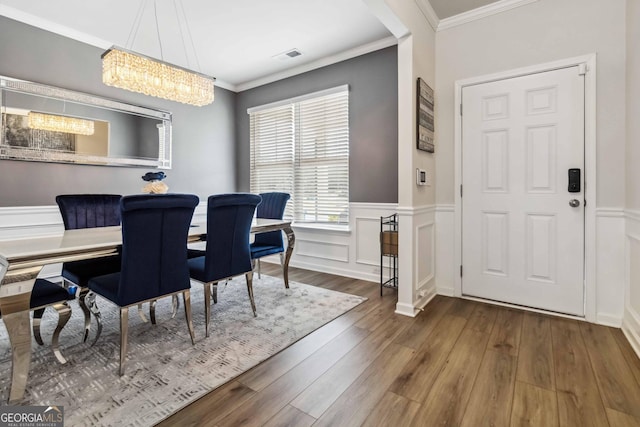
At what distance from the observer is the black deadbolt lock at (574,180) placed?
242 cm

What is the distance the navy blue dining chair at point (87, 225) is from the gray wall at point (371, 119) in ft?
8.16

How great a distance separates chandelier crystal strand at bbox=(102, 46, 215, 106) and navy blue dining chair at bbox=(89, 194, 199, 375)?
1.28 meters

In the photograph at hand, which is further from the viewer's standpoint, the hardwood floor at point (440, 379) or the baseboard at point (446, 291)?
the baseboard at point (446, 291)

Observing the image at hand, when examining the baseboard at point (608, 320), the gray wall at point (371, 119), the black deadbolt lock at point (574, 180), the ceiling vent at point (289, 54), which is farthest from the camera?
the ceiling vent at point (289, 54)

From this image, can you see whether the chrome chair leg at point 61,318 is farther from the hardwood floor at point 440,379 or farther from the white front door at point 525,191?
the white front door at point 525,191

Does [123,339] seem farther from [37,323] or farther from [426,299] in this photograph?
[426,299]

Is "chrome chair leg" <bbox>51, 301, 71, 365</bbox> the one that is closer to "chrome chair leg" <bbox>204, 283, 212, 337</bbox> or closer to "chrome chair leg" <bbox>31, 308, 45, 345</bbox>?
"chrome chair leg" <bbox>31, 308, 45, 345</bbox>

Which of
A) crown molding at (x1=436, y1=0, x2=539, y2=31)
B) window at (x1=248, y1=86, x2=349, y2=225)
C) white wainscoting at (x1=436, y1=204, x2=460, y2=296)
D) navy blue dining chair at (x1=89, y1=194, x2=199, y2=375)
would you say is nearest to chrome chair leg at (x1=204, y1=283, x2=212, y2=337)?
navy blue dining chair at (x1=89, y1=194, x2=199, y2=375)

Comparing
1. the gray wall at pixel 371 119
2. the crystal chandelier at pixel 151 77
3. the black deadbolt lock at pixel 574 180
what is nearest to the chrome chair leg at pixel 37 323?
the crystal chandelier at pixel 151 77

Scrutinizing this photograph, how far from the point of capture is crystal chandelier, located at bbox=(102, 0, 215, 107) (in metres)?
2.37

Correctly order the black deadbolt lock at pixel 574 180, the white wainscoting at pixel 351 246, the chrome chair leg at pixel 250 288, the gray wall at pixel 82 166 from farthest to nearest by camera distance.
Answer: the white wainscoting at pixel 351 246, the gray wall at pixel 82 166, the chrome chair leg at pixel 250 288, the black deadbolt lock at pixel 574 180

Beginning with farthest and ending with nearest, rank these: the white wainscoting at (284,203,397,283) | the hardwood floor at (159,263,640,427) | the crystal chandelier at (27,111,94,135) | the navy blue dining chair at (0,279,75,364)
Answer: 1. the white wainscoting at (284,203,397,283)
2. the crystal chandelier at (27,111,94,135)
3. the navy blue dining chair at (0,279,75,364)
4. the hardwood floor at (159,263,640,427)

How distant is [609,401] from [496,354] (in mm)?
536

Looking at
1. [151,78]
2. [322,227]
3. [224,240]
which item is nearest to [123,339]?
[224,240]
